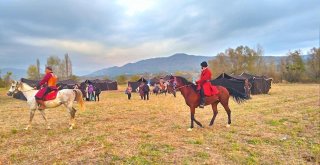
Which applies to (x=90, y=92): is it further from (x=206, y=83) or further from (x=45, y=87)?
(x=206, y=83)

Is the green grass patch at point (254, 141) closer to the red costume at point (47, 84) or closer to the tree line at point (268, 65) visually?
the red costume at point (47, 84)

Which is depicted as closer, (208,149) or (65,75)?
(208,149)

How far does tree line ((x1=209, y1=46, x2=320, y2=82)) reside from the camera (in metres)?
74.7

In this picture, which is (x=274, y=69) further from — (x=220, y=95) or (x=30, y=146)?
(x=30, y=146)

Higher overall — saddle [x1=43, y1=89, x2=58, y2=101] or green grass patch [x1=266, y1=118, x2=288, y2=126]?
saddle [x1=43, y1=89, x2=58, y2=101]

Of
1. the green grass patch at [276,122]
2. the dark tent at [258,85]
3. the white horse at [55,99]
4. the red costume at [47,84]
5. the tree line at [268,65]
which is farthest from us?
the tree line at [268,65]

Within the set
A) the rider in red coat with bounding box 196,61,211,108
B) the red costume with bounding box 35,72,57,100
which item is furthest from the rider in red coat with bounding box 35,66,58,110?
the rider in red coat with bounding box 196,61,211,108

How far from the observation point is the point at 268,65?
84688 mm

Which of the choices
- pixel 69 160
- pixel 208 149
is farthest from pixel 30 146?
pixel 208 149

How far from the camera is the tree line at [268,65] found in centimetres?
7469

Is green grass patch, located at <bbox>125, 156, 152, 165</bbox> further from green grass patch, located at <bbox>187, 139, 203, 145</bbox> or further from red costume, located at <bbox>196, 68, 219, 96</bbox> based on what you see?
red costume, located at <bbox>196, 68, 219, 96</bbox>

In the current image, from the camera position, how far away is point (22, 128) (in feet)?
40.7

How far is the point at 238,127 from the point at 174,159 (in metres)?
5.35

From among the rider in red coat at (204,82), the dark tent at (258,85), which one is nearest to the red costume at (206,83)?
the rider in red coat at (204,82)
